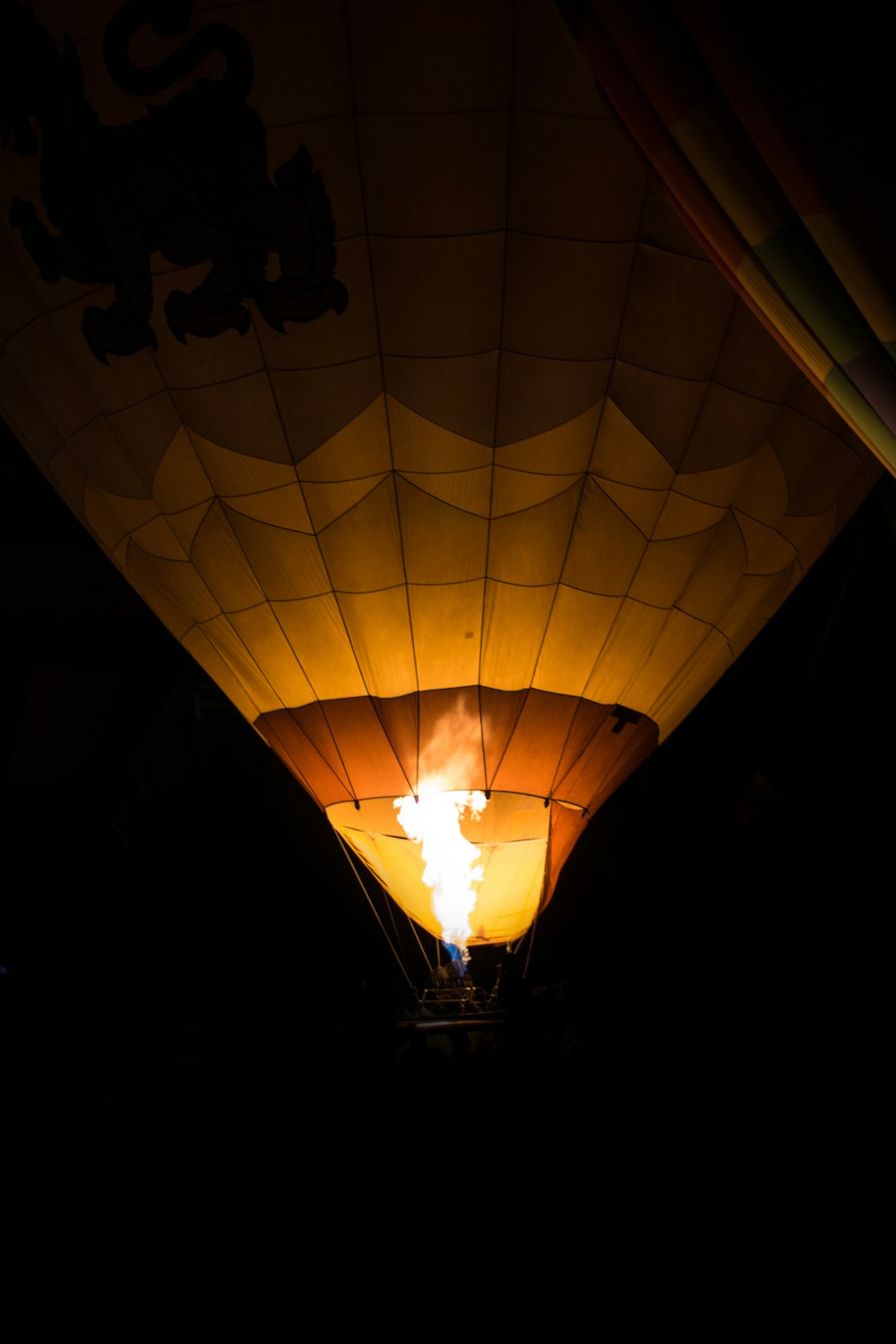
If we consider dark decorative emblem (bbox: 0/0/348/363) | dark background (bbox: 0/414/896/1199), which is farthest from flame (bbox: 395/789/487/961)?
dark decorative emblem (bbox: 0/0/348/363)

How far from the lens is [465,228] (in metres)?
3.44

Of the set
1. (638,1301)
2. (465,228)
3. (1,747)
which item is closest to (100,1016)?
(638,1301)

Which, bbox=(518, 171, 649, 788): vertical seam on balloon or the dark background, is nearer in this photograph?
the dark background

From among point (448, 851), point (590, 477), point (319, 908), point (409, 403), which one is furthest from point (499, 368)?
point (319, 908)

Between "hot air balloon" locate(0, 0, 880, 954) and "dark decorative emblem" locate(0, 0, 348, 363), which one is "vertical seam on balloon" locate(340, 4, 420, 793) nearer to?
"hot air balloon" locate(0, 0, 880, 954)

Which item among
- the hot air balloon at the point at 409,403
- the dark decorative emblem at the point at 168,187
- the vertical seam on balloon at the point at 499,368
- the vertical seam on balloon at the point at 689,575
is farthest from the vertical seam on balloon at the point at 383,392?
the vertical seam on balloon at the point at 689,575

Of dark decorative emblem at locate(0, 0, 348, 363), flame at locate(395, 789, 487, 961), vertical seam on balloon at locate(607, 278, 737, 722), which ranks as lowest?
flame at locate(395, 789, 487, 961)

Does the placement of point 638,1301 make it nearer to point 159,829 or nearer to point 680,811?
point 680,811

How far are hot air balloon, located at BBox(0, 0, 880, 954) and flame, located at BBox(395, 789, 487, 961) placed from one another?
0.07 ft

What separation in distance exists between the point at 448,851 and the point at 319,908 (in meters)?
5.27

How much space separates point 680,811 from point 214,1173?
6.08 meters

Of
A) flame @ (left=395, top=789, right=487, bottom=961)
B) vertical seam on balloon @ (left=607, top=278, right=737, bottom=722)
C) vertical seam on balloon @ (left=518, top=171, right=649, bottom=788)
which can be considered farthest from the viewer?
flame @ (left=395, top=789, right=487, bottom=961)

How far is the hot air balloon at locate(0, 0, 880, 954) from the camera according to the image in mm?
3264

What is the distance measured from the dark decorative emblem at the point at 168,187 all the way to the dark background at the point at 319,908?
257cm
